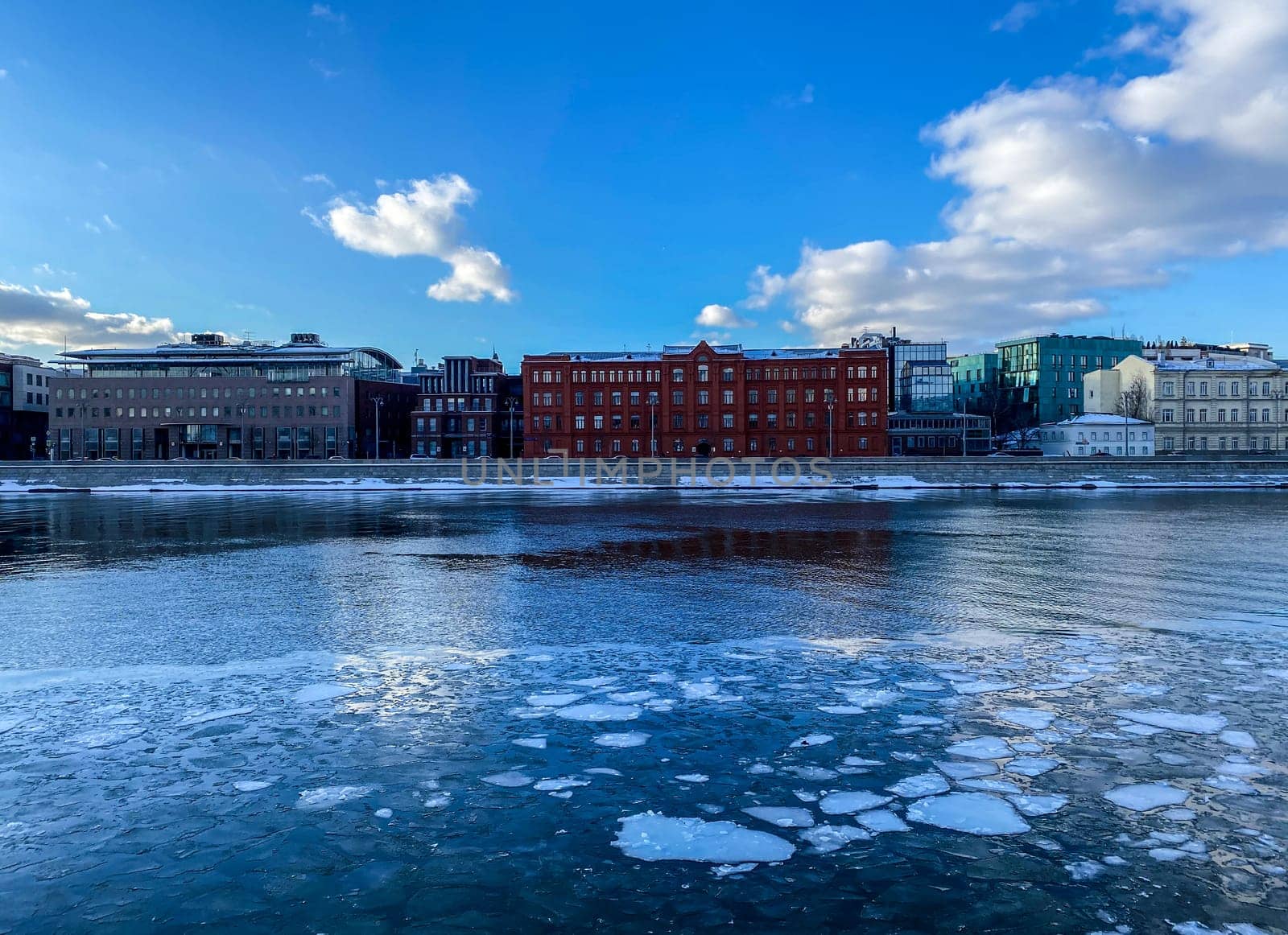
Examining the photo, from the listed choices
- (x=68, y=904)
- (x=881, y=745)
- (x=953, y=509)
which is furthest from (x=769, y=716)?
(x=953, y=509)

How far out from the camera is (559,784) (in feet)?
20.3

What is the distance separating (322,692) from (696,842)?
4970 millimetres

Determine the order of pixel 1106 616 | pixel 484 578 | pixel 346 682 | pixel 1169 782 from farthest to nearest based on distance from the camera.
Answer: pixel 484 578
pixel 1106 616
pixel 346 682
pixel 1169 782

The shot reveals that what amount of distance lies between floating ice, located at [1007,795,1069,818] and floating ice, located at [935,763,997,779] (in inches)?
17.4

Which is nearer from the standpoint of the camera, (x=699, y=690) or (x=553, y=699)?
(x=553, y=699)

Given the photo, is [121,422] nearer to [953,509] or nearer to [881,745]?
[953,509]

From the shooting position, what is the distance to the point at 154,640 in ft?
36.4

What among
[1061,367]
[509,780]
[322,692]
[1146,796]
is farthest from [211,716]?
[1061,367]

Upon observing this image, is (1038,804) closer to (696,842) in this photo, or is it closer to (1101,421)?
(696,842)

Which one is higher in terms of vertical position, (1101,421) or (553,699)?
(1101,421)

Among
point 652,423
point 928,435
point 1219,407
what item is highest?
point 1219,407

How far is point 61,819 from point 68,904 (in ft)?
4.04

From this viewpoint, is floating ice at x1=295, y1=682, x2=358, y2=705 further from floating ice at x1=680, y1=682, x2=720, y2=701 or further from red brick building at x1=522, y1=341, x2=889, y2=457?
red brick building at x1=522, y1=341, x2=889, y2=457

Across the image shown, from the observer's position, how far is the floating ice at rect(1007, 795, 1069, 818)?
220 inches
